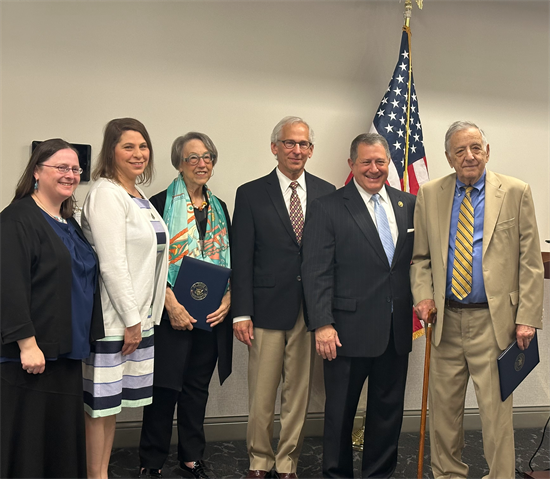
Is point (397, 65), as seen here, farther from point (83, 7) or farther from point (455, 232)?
point (83, 7)

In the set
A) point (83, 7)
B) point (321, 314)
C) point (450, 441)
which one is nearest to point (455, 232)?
point (321, 314)

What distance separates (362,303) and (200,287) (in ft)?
2.59

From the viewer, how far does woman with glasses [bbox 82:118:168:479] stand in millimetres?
2404

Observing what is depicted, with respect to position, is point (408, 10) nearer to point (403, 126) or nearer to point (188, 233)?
point (403, 126)

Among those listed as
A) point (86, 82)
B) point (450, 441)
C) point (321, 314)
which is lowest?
point (450, 441)

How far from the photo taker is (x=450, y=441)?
274 cm

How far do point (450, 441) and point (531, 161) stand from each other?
2.26m

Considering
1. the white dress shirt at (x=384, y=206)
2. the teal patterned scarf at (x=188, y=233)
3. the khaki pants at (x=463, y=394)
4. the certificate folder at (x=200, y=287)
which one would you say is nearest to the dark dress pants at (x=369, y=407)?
the khaki pants at (x=463, y=394)

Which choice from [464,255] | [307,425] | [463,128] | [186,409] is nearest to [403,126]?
[463,128]

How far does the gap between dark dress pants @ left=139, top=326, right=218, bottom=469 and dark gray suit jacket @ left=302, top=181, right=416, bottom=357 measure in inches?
25.4

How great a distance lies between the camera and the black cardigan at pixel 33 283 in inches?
81.4

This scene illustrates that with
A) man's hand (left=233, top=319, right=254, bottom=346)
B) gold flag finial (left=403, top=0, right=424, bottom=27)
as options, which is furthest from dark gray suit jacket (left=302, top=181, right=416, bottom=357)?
gold flag finial (left=403, top=0, right=424, bottom=27)

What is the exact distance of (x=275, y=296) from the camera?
2.82 meters

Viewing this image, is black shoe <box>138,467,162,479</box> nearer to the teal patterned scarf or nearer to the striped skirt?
the striped skirt
